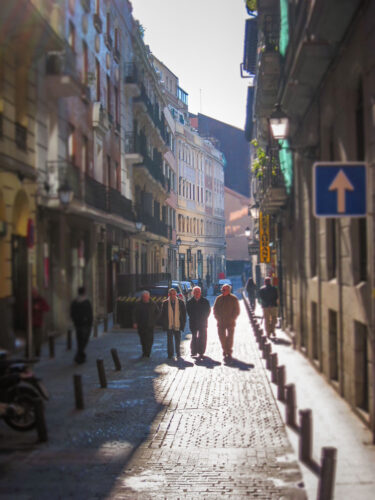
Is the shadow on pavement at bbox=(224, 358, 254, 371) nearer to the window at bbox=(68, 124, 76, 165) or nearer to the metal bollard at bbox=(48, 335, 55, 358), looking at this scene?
the metal bollard at bbox=(48, 335, 55, 358)

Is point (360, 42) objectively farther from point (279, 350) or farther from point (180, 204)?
point (180, 204)

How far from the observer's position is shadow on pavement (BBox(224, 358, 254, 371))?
16.8 meters

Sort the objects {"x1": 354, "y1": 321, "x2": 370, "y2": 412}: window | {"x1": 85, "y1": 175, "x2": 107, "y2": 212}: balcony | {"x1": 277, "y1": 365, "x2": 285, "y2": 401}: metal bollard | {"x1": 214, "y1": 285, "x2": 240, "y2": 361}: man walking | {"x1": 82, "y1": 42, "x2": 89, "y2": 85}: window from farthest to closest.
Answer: {"x1": 214, "y1": 285, "x2": 240, "y2": 361}: man walking
{"x1": 277, "y1": 365, "x2": 285, "y2": 401}: metal bollard
{"x1": 354, "y1": 321, "x2": 370, "y2": 412}: window
{"x1": 82, "y1": 42, "x2": 89, "y2": 85}: window
{"x1": 85, "y1": 175, "x2": 107, "y2": 212}: balcony

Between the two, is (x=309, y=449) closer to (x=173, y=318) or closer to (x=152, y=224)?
(x=173, y=318)

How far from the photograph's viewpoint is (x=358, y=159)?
1109 cm

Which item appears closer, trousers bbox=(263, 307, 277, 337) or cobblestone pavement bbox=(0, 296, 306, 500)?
cobblestone pavement bbox=(0, 296, 306, 500)

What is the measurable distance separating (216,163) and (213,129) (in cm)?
863

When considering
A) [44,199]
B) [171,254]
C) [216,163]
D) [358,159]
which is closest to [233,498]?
[44,199]

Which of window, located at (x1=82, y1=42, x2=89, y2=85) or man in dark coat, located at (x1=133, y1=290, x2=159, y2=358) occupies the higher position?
window, located at (x1=82, y1=42, x2=89, y2=85)

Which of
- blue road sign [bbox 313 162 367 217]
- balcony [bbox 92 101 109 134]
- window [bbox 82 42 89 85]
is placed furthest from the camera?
balcony [bbox 92 101 109 134]

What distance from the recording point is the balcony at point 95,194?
9359 millimetres

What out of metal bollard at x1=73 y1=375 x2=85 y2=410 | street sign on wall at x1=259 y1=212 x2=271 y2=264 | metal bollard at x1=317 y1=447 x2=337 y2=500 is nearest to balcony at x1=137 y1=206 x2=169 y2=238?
street sign on wall at x1=259 y1=212 x2=271 y2=264

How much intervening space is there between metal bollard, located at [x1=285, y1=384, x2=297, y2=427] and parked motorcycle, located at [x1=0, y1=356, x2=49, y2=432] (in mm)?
3405

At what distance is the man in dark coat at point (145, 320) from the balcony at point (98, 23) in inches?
343
